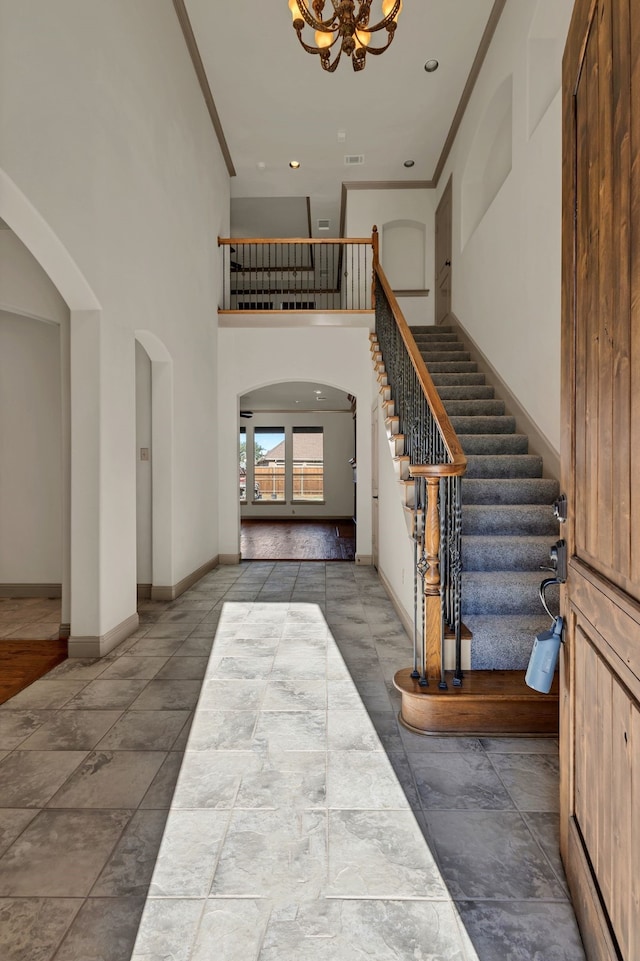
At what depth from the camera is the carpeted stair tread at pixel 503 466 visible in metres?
4.12

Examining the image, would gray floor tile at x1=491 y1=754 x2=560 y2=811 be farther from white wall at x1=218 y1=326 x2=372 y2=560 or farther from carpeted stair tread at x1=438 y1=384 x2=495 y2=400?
white wall at x1=218 y1=326 x2=372 y2=560

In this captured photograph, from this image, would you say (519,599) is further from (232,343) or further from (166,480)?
(232,343)

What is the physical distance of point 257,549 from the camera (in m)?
8.51

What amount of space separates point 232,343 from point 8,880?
6306mm

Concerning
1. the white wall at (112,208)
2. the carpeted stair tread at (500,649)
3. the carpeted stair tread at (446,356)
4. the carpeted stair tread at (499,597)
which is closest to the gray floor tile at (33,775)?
the white wall at (112,208)

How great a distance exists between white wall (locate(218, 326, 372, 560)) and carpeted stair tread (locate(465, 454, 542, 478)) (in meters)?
2.91

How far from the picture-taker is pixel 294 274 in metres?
10.6

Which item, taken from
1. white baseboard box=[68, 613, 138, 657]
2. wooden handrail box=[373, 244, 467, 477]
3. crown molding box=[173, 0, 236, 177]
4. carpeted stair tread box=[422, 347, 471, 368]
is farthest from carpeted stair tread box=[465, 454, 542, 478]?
crown molding box=[173, 0, 236, 177]

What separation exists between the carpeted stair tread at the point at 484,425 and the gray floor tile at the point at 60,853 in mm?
3875

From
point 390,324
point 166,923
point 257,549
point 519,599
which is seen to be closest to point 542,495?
point 519,599

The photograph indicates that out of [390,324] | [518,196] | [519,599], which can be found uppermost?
[518,196]

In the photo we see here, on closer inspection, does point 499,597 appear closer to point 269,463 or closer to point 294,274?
point 294,274

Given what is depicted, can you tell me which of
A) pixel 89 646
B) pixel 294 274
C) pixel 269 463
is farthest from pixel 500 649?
pixel 269 463

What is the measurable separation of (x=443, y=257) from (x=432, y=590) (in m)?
6.68
